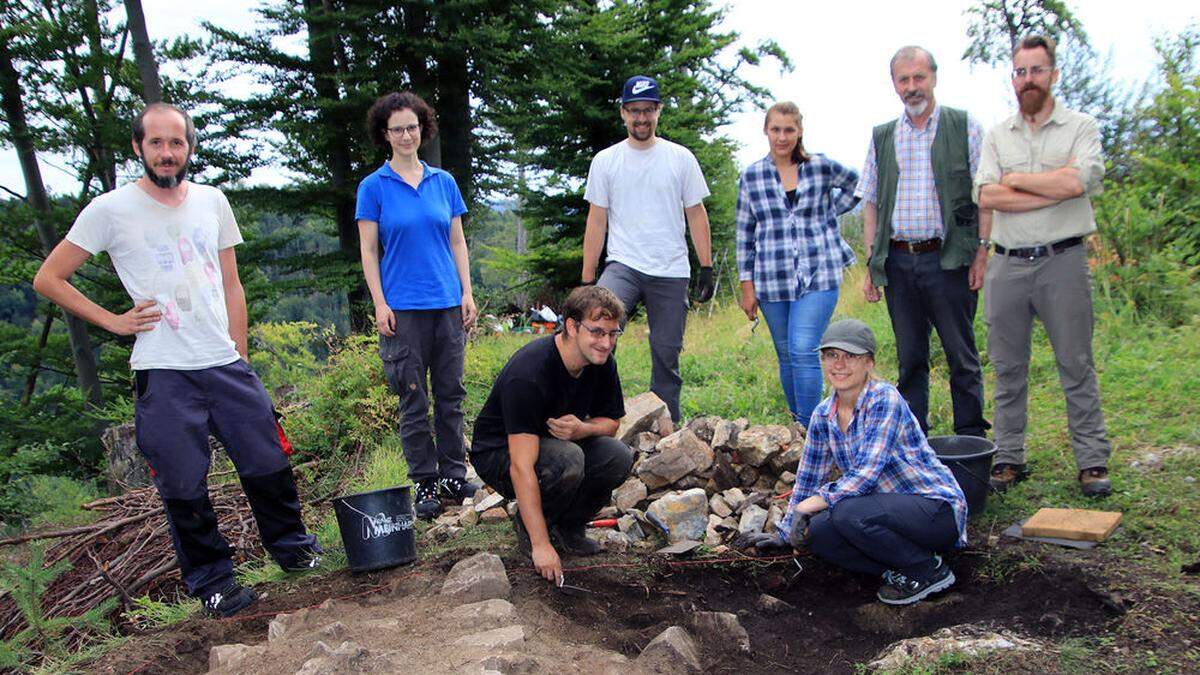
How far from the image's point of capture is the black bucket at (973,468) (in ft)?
12.9

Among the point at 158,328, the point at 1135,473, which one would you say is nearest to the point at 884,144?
the point at 1135,473

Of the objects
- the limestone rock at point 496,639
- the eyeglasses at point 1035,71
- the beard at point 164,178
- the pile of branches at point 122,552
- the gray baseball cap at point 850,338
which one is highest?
the eyeglasses at point 1035,71

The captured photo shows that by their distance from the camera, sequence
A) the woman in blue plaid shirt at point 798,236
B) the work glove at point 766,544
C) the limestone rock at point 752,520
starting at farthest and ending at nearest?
the woman in blue plaid shirt at point 798,236, the limestone rock at point 752,520, the work glove at point 766,544

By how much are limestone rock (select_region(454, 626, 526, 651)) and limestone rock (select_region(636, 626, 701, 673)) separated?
1.33ft

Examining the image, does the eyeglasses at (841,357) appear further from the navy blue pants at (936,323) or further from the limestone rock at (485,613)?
the limestone rock at (485,613)

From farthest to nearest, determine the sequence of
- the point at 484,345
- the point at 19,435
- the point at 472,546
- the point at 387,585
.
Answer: the point at 19,435 → the point at 484,345 → the point at 472,546 → the point at 387,585

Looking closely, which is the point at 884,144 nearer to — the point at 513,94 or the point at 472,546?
the point at 472,546

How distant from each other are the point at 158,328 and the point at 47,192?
12304 millimetres

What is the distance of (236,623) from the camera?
3516 millimetres

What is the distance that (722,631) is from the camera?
3.18 m

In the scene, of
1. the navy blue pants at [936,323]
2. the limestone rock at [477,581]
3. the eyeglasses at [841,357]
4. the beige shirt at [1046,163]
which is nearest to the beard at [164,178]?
the limestone rock at [477,581]

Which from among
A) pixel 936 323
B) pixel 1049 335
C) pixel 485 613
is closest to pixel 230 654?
pixel 485 613

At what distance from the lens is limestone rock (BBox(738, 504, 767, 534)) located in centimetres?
428

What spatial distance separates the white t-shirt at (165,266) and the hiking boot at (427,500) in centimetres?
133
